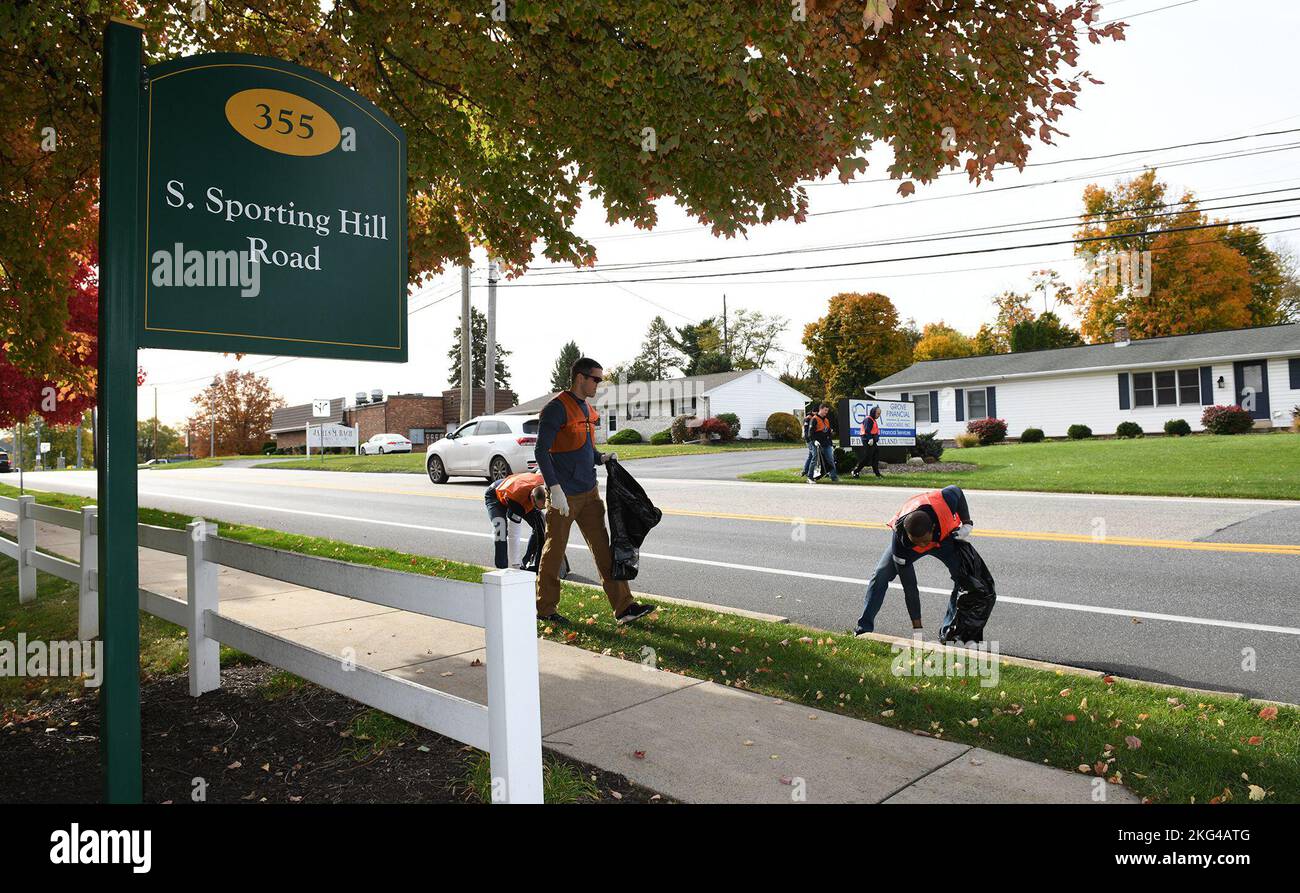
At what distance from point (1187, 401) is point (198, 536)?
113 feet

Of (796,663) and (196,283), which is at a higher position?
(196,283)

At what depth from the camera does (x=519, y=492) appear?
7.55 meters

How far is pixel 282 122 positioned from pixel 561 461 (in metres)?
3.48

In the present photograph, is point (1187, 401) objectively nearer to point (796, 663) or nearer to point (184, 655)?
point (796, 663)

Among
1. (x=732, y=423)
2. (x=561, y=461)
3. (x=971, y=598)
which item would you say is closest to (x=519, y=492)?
(x=561, y=461)

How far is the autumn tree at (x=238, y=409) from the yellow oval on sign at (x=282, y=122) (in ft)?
267

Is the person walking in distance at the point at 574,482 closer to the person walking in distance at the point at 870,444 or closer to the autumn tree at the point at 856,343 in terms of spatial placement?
→ the person walking in distance at the point at 870,444

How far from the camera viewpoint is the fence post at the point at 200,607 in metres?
4.70

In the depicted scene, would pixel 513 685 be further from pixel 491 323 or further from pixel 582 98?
pixel 491 323

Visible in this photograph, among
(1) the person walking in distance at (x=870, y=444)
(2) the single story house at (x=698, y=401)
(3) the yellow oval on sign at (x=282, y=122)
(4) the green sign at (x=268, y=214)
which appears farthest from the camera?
(2) the single story house at (x=698, y=401)

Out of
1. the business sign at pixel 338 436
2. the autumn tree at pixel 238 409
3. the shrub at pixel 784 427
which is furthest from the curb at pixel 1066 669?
the autumn tree at pixel 238 409

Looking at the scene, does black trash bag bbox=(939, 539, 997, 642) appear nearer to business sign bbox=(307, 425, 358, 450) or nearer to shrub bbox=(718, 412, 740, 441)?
shrub bbox=(718, 412, 740, 441)

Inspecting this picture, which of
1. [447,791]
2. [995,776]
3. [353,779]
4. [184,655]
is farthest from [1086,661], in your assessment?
Result: [184,655]
